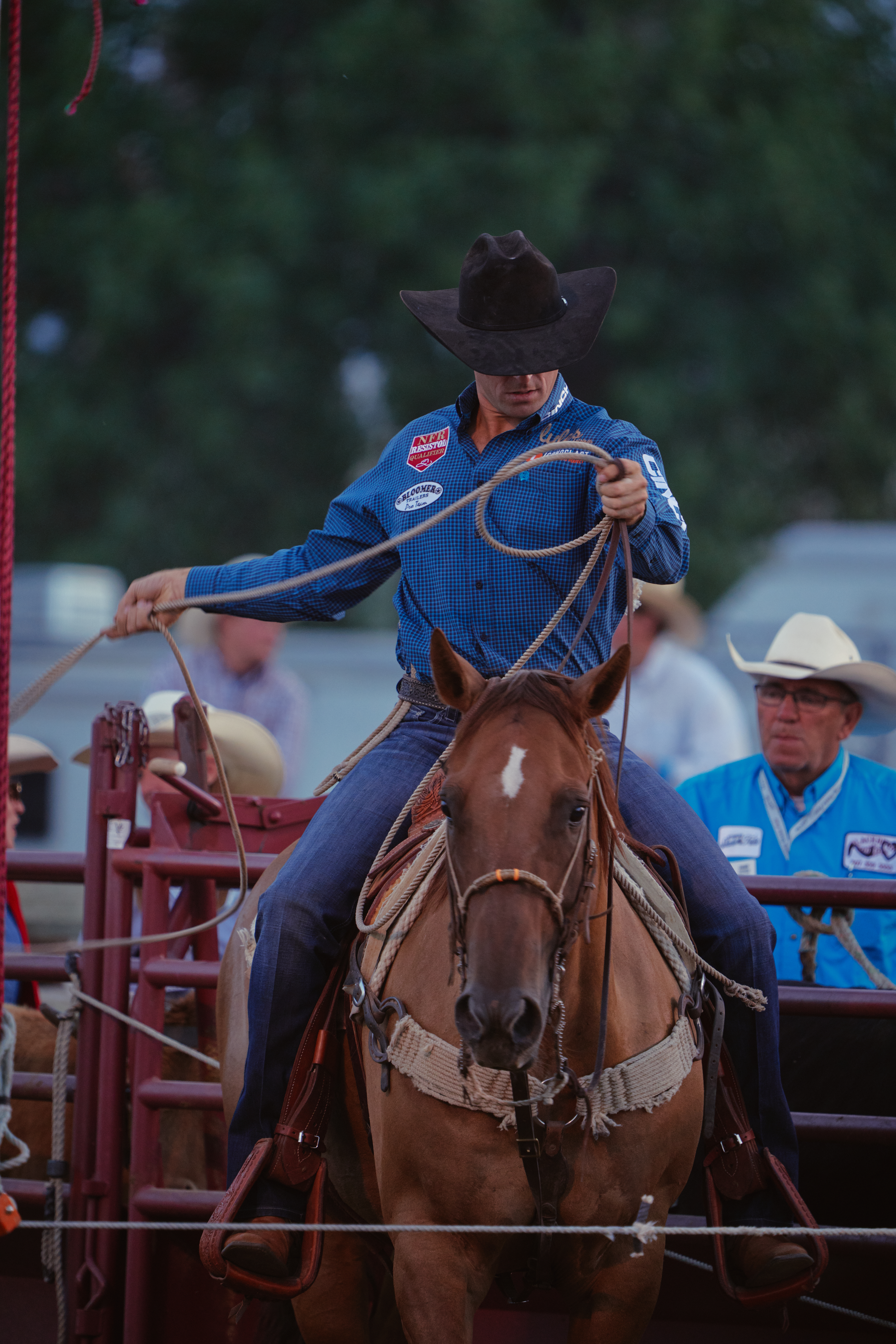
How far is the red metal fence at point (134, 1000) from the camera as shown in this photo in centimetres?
380

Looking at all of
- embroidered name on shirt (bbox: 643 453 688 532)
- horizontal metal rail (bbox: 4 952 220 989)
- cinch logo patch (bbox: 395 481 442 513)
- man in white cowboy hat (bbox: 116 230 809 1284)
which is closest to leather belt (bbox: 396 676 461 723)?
man in white cowboy hat (bbox: 116 230 809 1284)

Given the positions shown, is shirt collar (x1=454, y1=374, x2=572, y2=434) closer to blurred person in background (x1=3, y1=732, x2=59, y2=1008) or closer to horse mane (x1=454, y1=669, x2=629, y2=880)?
horse mane (x1=454, y1=669, x2=629, y2=880)

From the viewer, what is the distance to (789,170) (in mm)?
19047

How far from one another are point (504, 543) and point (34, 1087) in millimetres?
2294

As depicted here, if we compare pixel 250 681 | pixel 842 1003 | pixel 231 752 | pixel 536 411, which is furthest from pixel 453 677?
pixel 250 681

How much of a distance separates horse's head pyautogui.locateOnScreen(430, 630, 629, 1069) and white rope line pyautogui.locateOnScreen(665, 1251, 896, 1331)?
4.98 ft

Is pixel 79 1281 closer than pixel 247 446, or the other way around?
pixel 79 1281

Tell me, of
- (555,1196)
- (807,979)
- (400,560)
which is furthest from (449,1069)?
(807,979)

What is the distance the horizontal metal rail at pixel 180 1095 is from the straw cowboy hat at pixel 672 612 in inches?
145

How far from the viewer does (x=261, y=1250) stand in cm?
316

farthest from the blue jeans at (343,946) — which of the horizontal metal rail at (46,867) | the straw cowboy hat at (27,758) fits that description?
the straw cowboy hat at (27,758)

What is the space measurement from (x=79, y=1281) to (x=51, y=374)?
58.1ft

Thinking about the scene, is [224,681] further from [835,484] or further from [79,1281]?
[835,484]

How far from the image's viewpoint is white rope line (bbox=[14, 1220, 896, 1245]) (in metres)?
2.88
